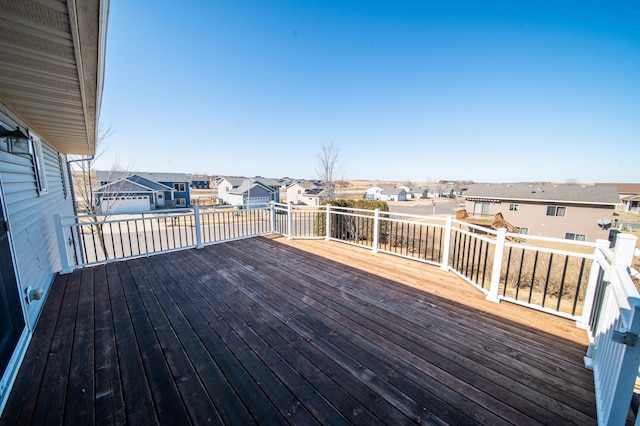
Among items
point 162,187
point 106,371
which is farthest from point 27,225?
point 162,187

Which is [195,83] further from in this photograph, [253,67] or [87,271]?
[87,271]

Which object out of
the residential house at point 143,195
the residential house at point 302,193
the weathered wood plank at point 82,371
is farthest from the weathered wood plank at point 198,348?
the residential house at point 302,193

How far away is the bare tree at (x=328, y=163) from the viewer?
48.1 feet

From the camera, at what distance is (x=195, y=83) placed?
853 cm

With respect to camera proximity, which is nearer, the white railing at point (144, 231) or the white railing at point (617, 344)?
the white railing at point (617, 344)

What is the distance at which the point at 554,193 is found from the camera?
803 inches

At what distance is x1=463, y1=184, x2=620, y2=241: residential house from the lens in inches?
726

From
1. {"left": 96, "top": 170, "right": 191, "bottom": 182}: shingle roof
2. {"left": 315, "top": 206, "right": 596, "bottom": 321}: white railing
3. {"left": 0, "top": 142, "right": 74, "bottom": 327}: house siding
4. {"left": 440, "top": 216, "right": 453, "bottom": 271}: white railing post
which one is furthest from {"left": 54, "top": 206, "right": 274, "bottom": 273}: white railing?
{"left": 96, "top": 170, "right": 191, "bottom": 182}: shingle roof

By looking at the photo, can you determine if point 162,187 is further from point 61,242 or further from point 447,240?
point 447,240

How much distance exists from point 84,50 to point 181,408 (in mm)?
2749

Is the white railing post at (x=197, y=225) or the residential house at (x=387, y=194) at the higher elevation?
the white railing post at (x=197, y=225)

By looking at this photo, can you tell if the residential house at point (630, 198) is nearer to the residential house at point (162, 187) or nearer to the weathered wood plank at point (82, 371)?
the weathered wood plank at point (82, 371)

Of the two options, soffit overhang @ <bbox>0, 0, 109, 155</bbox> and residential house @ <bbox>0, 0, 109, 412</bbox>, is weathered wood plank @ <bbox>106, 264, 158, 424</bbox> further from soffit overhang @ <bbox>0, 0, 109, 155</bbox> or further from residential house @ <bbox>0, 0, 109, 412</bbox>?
soffit overhang @ <bbox>0, 0, 109, 155</bbox>

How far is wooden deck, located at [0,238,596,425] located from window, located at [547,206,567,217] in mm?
24581
